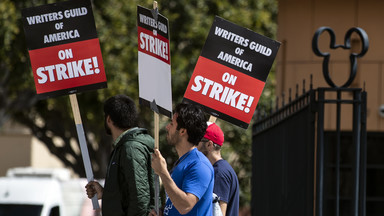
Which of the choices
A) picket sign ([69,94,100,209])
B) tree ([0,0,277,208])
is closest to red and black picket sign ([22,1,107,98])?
picket sign ([69,94,100,209])

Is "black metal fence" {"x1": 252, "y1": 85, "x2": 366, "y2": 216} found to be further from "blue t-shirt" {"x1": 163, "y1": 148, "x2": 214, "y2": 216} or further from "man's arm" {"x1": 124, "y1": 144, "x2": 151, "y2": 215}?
"man's arm" {"x1": 124, "y1": 144, "x2": 151, "y2": 215}

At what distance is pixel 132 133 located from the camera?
5996 mm

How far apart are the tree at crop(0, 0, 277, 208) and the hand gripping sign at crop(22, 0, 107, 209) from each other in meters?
11.8

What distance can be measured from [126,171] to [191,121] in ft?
2.88

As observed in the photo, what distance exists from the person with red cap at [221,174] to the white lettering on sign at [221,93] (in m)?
0.40

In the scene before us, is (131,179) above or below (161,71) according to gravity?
below

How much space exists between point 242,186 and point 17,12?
757cm

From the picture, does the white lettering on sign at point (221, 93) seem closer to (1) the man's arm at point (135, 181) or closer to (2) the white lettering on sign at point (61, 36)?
(2) the white lettering on sign at point (61, 36)

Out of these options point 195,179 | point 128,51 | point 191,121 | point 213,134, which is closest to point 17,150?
point 128,51

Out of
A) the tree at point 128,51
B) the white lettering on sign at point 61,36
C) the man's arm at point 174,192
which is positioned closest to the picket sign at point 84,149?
the white lettering on sign at point 61,36

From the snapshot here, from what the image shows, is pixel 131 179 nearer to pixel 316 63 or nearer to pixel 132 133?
pixel 132 133

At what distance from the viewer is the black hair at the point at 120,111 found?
20.0 feet

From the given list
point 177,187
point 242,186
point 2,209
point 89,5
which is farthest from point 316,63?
point 242,186

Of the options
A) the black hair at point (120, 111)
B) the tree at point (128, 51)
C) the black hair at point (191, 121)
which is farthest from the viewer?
the tree at point (128, 51)
